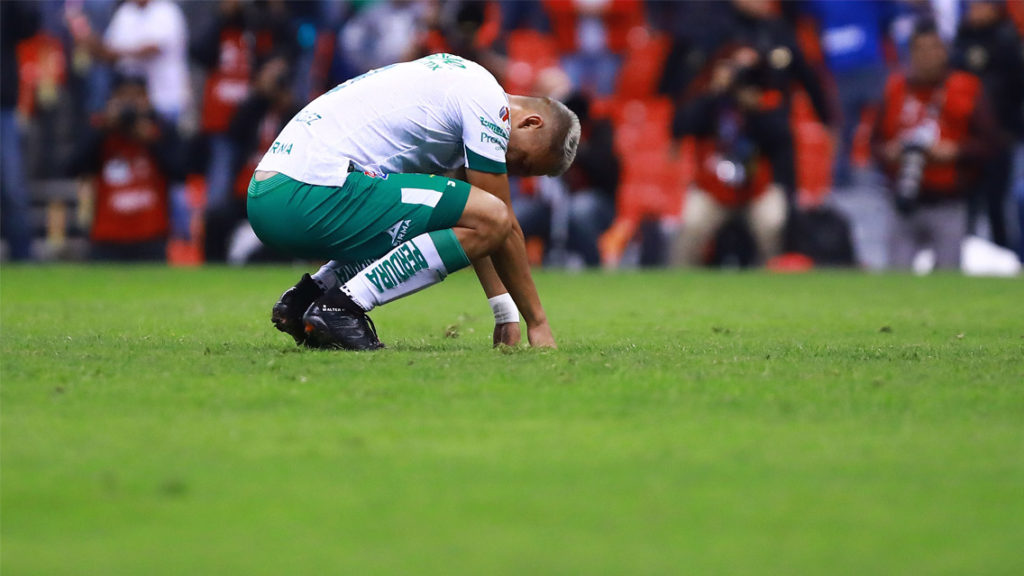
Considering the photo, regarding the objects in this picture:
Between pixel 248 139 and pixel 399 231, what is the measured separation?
9.01 meters

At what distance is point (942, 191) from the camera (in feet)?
45.3

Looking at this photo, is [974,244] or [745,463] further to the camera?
[974,244]

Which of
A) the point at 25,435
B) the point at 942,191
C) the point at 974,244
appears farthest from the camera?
the point at 974,244

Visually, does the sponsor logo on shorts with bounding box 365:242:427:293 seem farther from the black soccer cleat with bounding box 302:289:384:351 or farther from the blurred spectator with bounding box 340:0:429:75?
the blurred spectator with bounding box 340:0:429:75

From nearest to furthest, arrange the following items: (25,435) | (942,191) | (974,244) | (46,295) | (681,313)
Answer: (25,435) < (681,313) < (46,295) < (942,191) < (974,244)

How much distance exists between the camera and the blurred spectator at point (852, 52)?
1506 cm

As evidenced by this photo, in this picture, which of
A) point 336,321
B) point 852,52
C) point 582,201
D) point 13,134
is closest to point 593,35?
point 582,201

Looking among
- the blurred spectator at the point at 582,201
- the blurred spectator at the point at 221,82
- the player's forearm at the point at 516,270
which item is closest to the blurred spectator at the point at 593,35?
the blurred spectator at the point at 582,201

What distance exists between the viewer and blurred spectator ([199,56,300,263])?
14641 mm

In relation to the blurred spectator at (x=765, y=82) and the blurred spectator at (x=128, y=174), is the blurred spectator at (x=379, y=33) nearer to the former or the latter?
the blurred spectator at (x=128, y=174)

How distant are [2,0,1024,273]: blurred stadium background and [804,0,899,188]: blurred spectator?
22 millimetres

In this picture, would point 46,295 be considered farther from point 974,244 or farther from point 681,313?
point 974,244

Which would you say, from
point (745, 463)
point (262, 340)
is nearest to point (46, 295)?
point (262, 340)

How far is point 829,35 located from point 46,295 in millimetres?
8179
